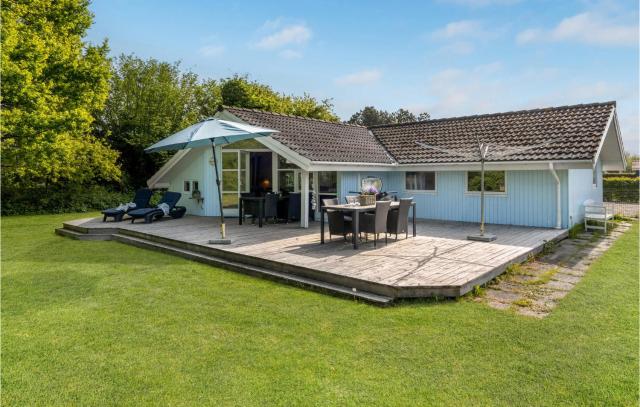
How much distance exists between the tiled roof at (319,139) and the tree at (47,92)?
572 centimetres

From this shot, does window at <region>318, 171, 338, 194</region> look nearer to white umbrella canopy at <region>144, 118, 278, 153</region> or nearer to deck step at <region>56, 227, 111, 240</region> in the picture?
white umbrella canopy at <region>144, 118, 278, 153</region>

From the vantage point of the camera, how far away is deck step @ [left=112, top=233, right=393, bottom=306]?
5.15 m

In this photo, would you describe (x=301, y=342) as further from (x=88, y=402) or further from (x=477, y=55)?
(x=477, y=55)

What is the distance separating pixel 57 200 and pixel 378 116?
46.5 metres

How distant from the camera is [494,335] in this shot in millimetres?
3961

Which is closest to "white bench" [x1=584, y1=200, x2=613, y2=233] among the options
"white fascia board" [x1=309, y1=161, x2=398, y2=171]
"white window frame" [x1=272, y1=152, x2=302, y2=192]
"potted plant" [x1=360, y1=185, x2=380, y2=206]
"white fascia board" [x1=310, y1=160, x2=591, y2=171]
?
"white fascia board" [x1=310, y1=160, x2=591, y2=171]

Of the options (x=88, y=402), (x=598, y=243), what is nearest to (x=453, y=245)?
(x=598, y=243)

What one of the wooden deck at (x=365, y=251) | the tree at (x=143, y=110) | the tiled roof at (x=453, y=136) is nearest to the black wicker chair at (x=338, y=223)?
the wooden deck at (x=365, y=251)

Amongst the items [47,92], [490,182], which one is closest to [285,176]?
[490,182]

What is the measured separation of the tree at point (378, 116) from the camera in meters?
56.4

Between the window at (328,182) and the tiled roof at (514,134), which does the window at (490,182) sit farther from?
the window at (328,182)

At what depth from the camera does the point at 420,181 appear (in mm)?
12781

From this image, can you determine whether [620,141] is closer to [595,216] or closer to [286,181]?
[595,216]

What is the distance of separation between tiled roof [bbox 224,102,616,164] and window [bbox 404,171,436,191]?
51 cm
